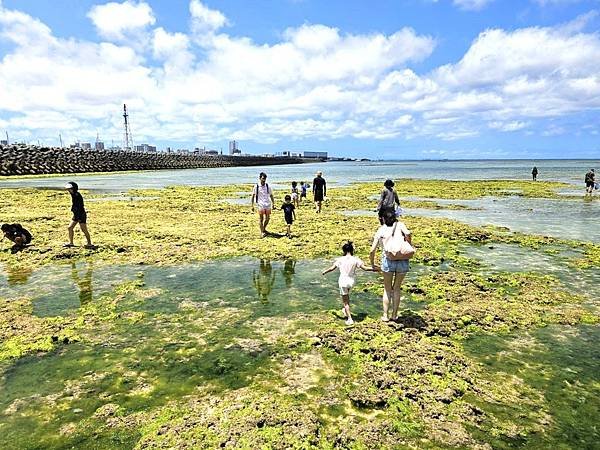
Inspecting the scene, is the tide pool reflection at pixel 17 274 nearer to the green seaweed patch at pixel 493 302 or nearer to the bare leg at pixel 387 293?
the bare leg at pixel 387 293

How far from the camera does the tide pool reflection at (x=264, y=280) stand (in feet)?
33.9

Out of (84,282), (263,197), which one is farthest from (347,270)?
(263,197)

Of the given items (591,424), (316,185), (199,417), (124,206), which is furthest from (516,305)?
(124,206)

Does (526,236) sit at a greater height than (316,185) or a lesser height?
lesser

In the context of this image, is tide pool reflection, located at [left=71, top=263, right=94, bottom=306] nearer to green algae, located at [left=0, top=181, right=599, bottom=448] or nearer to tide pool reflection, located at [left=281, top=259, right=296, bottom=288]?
green algae, located at [left=0, top=181, right=599, bottom=448]

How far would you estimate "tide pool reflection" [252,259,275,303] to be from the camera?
10.3m

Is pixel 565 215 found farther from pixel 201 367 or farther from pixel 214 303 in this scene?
pixel 201 367

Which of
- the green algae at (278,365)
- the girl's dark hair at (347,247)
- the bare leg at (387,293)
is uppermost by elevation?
the girl's dark hair at (347,247)

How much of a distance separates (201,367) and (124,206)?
23.3 m

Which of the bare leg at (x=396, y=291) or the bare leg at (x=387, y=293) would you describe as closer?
the bare leg at (x=396, y=291)

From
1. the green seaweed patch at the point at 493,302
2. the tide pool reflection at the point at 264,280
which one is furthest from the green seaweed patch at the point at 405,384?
the tide pool reflection at the point at 264,280

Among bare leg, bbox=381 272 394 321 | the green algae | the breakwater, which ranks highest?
the breakwater

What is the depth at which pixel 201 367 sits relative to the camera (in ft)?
22.3

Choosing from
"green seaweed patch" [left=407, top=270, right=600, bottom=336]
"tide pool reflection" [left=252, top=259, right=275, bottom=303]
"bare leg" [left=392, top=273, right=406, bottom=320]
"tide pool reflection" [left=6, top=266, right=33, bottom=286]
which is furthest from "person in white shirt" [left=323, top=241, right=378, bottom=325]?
"tide pool reflection" [left=6, top=266, right=33, bottom=286]
